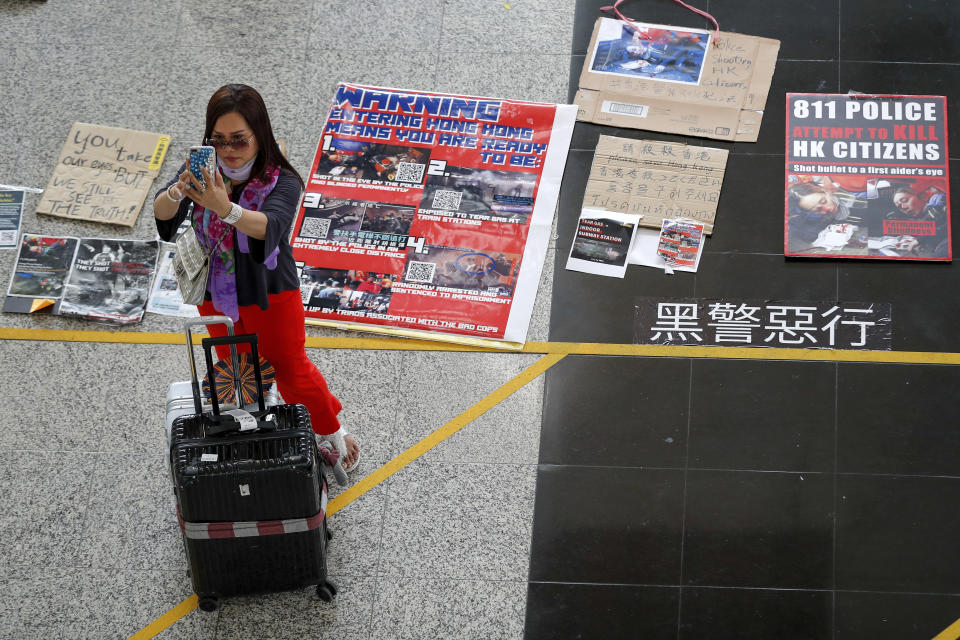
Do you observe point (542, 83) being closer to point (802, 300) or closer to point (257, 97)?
point (802, 300)

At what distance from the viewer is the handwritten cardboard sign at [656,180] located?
4.43 metres

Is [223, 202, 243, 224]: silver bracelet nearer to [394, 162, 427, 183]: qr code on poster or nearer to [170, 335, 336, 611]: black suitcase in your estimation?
[170, 335, 336, 611]: black suitcase

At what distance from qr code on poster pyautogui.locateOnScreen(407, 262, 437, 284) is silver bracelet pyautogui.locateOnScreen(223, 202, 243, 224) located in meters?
1.46

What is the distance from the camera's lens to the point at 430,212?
4.51 meters

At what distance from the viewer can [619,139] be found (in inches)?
182

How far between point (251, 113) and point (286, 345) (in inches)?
33.0

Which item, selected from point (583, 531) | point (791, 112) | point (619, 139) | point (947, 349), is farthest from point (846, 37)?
point (583, 531)

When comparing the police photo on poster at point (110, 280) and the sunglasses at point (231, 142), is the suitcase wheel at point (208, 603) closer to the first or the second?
the police photo on poster at point (110, 280)

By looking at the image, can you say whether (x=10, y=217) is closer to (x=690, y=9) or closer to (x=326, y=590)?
(x=326, y=590)

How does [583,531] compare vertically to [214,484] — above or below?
below

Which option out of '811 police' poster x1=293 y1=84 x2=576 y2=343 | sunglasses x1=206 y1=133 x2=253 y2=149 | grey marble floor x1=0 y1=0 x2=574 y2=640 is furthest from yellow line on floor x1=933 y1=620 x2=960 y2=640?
sunglasses x1=206 y1=133 x2=253 y2=149

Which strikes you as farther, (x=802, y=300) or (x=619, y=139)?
(x=619, y=139)

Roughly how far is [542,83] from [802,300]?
63.3 inches

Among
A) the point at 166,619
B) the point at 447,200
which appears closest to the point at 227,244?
the point at 166,619
